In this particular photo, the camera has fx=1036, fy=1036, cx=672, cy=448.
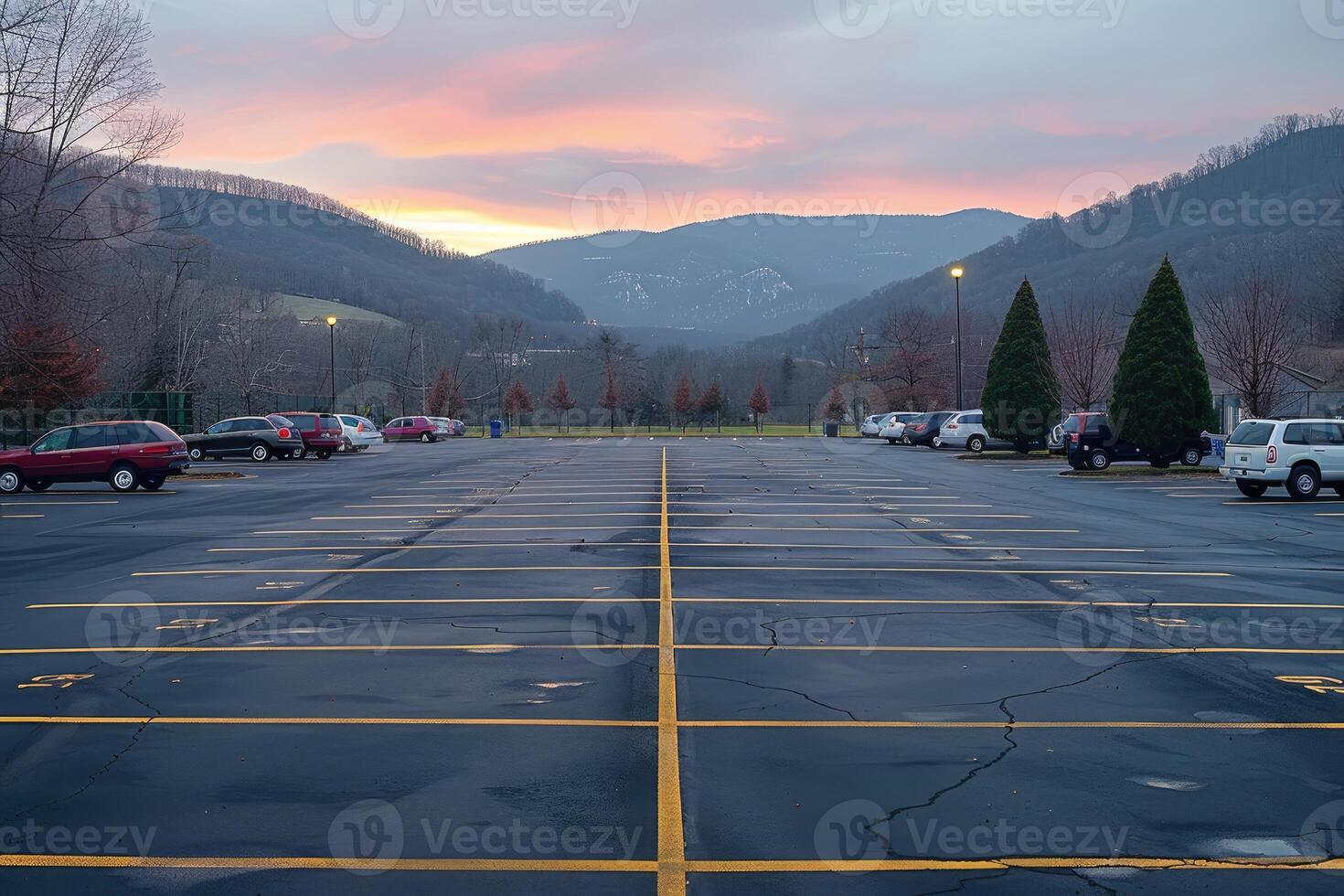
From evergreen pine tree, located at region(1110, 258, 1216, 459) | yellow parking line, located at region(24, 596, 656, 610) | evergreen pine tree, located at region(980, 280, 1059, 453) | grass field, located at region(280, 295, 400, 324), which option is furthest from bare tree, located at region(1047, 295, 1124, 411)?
grass field, located at region(280, 295, 400, 324)

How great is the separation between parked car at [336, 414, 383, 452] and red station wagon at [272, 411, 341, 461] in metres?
3.81

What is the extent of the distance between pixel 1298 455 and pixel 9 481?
105ft

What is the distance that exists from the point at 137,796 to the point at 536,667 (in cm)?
351

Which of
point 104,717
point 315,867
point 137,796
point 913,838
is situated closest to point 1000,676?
point 913,838

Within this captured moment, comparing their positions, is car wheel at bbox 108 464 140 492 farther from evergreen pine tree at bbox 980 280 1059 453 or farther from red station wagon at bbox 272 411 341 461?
evergreen pine tree at bbox 980 280 1059 453

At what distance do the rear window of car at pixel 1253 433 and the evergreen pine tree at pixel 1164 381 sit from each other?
7.60 metres

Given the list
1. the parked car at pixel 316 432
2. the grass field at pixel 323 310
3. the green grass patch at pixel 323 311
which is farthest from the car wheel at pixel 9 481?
the grass field at pixel 323 310

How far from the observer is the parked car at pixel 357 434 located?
49500 millimetres

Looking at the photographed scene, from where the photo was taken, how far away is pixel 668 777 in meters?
6.22

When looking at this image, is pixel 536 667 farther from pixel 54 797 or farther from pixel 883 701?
pixel 54 797

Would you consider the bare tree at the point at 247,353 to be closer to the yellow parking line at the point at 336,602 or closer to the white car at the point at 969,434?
the white car at the point at 969,434

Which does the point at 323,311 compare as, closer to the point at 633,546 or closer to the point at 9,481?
the point at 9,481

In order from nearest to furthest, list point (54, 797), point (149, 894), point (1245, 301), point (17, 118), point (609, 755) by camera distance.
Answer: point (149, 894) → point (54, 797) → point (609, 755) → point (17, 118) → point (1245, 301)

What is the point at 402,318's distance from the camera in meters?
159
